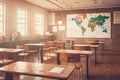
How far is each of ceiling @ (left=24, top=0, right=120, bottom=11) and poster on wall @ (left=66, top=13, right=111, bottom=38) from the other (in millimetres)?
674

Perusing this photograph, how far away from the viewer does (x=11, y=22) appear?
7.19 meters

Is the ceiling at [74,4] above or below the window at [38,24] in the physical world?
above

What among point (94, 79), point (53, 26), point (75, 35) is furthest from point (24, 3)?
point (94, 79)

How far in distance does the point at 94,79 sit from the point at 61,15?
8.19 meters

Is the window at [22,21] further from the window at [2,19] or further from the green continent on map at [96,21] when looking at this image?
the green continent on map at [96,21]

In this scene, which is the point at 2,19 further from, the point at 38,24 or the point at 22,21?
the point at 38,24

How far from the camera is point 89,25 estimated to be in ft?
35.8

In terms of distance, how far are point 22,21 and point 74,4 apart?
370 centimetres

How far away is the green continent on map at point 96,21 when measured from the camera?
10.6m

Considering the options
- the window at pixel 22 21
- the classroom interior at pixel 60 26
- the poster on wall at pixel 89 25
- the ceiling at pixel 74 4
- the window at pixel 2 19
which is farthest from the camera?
the poster on wall at pixel 89 25

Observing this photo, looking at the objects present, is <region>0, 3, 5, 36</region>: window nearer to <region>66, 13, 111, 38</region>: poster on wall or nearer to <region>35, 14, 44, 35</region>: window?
<region>35, 14, 44, 35</region>: window

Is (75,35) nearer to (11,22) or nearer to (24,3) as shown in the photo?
(24,3)

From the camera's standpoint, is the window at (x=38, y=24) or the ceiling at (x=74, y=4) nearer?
the ceiling at (x=74, y=4)

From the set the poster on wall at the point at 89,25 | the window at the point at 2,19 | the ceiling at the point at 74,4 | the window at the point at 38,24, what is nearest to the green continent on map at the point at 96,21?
the poster on wall at the point at 89,25
